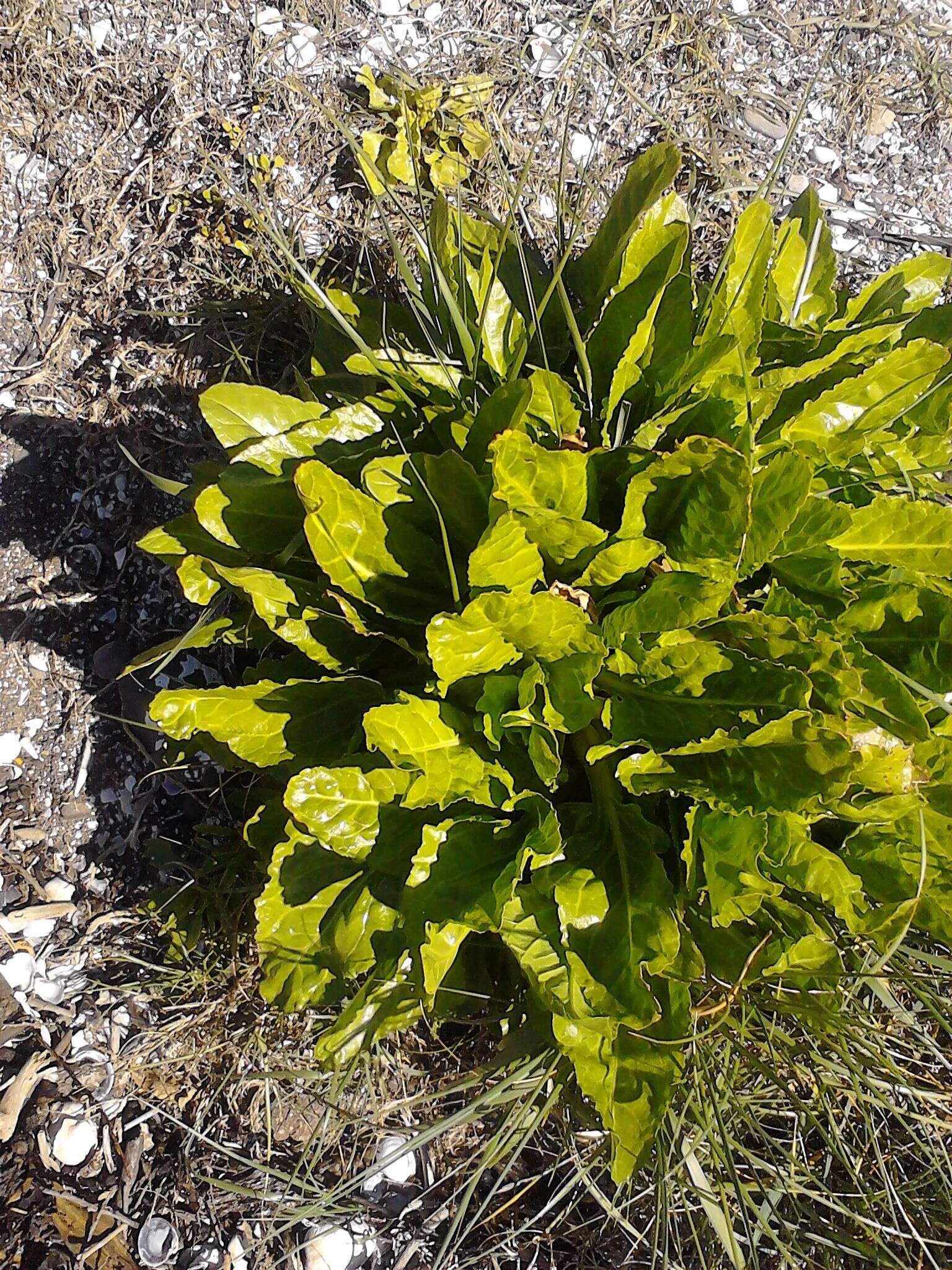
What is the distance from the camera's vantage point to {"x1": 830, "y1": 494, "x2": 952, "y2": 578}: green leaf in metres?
1.65

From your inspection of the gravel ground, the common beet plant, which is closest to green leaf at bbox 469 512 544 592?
the common beet plant

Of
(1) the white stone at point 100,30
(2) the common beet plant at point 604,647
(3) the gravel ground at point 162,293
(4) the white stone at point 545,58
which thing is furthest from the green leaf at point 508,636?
(1) the white stone at point 100,30

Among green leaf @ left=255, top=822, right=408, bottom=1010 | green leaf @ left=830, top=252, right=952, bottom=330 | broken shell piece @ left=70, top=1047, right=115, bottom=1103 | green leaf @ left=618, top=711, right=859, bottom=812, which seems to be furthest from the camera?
broken shell piece @ left=70, top=1047, right=115, bottom=1103

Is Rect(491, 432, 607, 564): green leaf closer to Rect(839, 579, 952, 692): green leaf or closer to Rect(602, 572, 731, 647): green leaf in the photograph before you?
Rect(602, 572, 731, 647): green leaf

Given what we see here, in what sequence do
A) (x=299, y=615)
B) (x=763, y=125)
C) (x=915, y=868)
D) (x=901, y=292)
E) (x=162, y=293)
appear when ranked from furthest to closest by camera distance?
(x=763, y=125), (x=162, y=293), (x=901, y=292), (x=299, y=615), (x=915, y=868)

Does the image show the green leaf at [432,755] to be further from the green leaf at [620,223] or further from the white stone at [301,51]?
the white stone at [301,51]

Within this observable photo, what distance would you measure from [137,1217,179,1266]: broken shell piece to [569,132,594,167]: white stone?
2.79 m

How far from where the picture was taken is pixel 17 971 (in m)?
2.42

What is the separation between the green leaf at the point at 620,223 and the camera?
1.70 meters

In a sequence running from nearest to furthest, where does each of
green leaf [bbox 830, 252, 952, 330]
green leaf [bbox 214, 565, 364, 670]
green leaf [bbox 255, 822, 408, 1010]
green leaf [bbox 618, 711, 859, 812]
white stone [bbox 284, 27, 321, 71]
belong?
green leaf [bbox 618, 711, 859, 812] < green leaf [bbox 214, 565, 364, 670] < green leaf [bbox 255, 822, 408, 1010] < green leaf [bbox 830, 252, 952, 330] < white stone [bbox 284, 27, 321, 71]

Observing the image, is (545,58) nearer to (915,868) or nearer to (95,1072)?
(915,868)

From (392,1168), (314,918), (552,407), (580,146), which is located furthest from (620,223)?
(392,1168)

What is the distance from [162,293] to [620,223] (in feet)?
4.26

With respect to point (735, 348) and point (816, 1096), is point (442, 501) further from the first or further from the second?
point (816, 1096)
